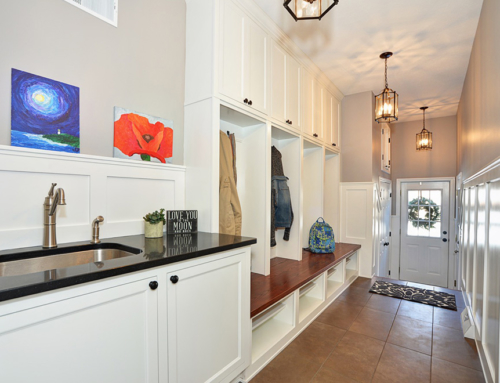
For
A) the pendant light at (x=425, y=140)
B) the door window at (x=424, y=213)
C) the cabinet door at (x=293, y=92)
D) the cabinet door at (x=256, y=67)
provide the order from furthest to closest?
1. the door window at (x=424, y=213)
2. the pendant light at (x=425, y=140)
3. the cabinet door at (x=293, y=92)
4. the cabinet door at (x=256, y=67)

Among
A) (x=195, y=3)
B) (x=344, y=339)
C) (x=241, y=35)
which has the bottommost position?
(x=344, y=339)

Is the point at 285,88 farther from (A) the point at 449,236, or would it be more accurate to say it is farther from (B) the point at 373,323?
(A) the point at 449,236

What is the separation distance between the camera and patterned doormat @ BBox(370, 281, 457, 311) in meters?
3.00

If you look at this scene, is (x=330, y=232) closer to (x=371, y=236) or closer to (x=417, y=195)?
(x=371, y=236)

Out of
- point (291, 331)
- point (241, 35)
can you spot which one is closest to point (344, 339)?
point (291, 331)

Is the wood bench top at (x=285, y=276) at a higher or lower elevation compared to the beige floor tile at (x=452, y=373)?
higher

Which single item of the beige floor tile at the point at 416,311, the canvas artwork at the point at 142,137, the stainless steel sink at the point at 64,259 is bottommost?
the beige floor tile at the point at 416,311

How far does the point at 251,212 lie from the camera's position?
2.54m

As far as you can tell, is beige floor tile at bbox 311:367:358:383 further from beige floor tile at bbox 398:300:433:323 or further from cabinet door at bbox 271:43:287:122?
cabinet door at bbox 271:43:287:122

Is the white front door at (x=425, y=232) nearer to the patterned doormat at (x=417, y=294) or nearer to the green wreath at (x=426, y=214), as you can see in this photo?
the green wreath at (x=426, y=214)

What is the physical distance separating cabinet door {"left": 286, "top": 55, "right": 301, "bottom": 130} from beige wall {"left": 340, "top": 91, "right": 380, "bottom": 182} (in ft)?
4.93

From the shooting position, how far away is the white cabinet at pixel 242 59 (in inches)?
79.6

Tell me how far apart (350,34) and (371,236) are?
2.65 m

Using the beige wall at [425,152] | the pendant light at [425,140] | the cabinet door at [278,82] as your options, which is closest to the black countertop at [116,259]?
the cabinet door at [278,82]
